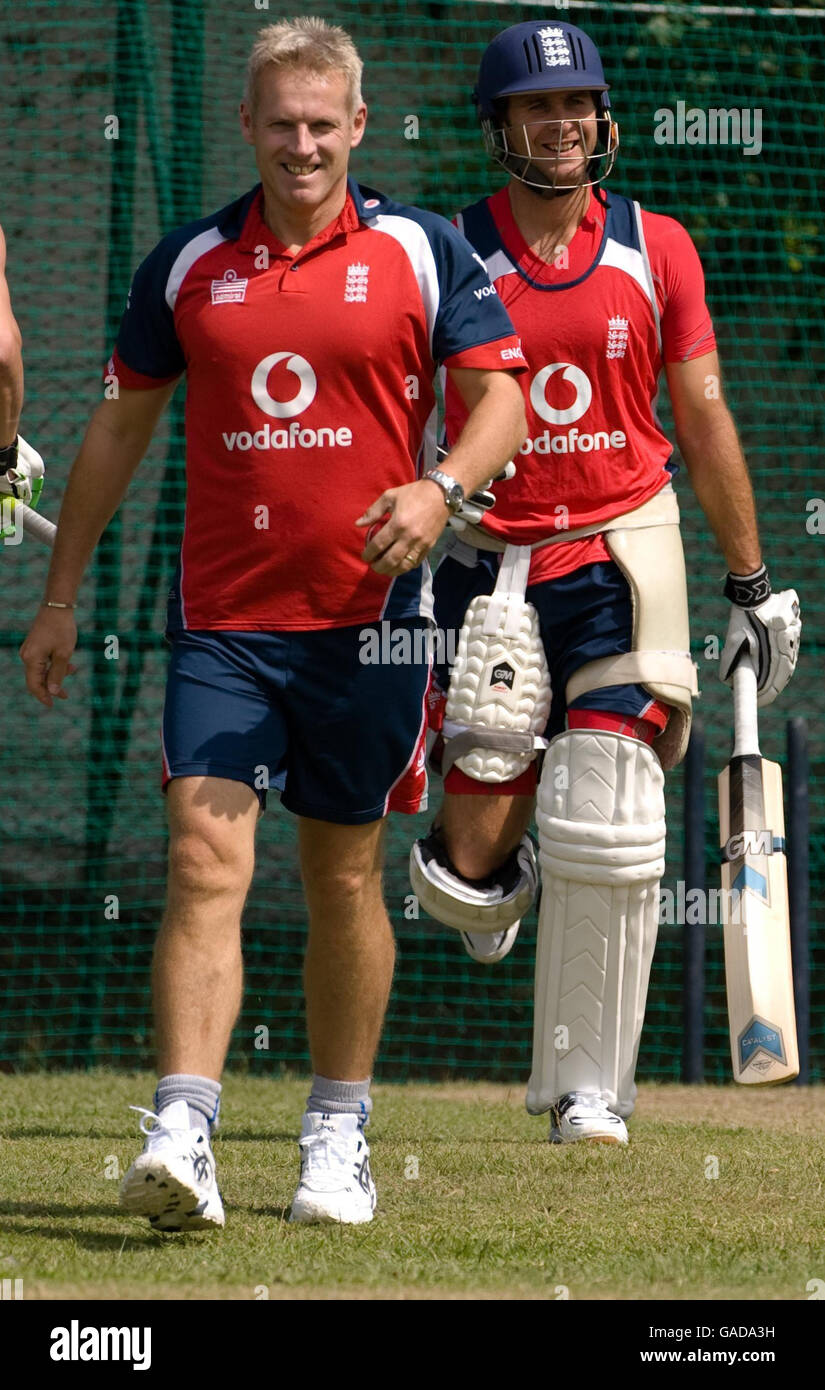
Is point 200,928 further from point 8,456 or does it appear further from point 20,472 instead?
point 20,472

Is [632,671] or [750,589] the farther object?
[750,589]

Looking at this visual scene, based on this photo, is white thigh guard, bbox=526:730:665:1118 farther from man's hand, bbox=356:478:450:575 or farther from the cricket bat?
man's hand, bbox=356:478:450:575

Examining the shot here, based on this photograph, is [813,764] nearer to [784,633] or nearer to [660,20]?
[660,20]

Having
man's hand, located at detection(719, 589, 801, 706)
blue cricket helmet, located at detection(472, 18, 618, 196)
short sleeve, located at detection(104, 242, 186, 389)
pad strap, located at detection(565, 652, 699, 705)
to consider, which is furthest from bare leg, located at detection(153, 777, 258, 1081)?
blue cricket helmet, located at detection(472, 18, 618, 196)

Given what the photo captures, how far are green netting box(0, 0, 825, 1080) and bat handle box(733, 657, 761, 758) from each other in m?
2.58

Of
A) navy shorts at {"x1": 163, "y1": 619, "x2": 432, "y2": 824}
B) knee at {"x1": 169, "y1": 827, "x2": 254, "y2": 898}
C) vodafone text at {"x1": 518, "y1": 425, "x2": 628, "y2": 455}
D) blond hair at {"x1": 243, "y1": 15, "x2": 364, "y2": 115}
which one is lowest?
knee at {"x1": 169, "y1": 827, "x2": 254, "y2": 898}

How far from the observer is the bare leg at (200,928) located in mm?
3543

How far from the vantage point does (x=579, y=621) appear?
16.5 feet

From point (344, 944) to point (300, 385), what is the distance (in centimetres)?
102

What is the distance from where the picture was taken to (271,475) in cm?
367

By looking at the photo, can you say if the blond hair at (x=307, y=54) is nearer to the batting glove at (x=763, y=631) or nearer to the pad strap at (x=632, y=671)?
the pad strap at (x=632, y=671)

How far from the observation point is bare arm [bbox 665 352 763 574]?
16.7 feet

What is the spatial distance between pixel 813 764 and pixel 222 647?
5.25 metres

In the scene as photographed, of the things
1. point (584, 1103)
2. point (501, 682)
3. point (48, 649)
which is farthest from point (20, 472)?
point (584, 1103)
